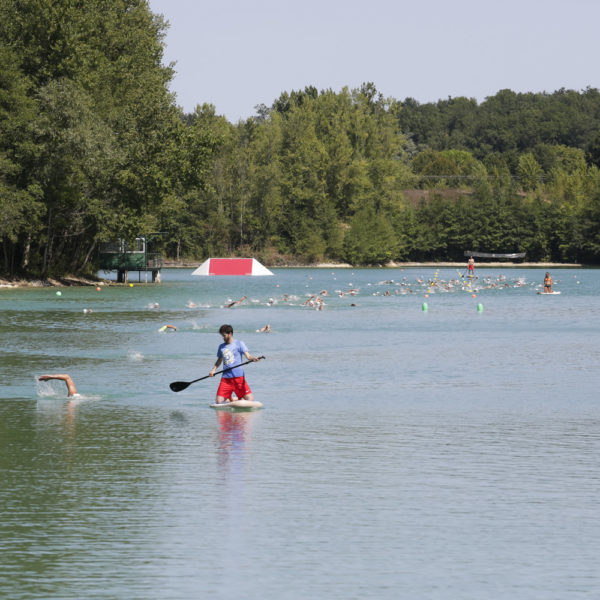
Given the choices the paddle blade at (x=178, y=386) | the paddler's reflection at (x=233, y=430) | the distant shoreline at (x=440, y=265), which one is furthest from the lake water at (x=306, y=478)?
the distant shoreline at (x=440, y=265)

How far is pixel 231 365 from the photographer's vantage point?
22.6 meters

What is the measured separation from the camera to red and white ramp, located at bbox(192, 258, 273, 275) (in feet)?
483

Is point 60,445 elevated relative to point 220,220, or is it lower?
lower

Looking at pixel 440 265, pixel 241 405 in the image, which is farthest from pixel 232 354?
pixel 440 265

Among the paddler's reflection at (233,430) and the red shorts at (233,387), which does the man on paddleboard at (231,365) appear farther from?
the paddler's reflection at (233,430)

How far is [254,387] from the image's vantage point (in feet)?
88.8

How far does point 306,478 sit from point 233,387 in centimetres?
745

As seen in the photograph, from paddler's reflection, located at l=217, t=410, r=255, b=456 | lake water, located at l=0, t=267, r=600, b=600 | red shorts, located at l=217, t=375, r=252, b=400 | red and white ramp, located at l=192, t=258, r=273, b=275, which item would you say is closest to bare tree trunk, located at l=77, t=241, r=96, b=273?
red and white ramp, located at l=192, t=258, r=273, b=275

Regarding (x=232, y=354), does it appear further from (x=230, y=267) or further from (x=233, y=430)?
(x=230, y=267)

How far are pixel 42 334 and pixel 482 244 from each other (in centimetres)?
15736

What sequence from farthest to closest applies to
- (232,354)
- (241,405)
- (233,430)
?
(241,405) < (232,354) < (233,430)

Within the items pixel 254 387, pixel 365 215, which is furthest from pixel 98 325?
pixel 365 215

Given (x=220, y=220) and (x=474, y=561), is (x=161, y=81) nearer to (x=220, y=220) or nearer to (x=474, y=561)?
(x=220, y=220)

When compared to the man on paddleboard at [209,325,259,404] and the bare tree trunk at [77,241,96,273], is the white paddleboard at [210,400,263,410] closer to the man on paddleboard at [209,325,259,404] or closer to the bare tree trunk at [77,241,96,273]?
the man on paddleboard at [209,325,259,404]
